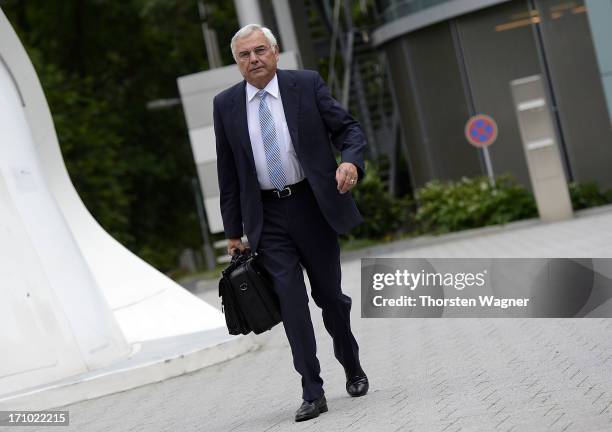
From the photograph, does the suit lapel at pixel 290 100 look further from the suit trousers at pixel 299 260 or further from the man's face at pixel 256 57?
the suit trousers at pixel 299 260

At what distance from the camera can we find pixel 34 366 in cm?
988

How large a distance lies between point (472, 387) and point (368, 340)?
3250 millimetres

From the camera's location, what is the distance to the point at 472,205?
2169 cm

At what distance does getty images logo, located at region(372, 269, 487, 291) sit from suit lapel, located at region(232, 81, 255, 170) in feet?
5.36

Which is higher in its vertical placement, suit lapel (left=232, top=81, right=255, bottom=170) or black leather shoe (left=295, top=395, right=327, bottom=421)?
suit lapel (left=232, top=81, right=255, bottom=170)

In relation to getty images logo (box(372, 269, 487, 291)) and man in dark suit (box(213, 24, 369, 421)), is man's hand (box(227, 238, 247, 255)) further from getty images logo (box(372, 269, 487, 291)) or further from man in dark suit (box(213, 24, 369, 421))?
getty images logo (box(372, 269, 487, 291))

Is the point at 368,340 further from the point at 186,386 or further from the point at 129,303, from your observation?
the point at 129,303

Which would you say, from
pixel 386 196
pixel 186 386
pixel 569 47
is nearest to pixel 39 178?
pixel 186 386

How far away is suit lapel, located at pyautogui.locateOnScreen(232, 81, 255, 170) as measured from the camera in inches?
269

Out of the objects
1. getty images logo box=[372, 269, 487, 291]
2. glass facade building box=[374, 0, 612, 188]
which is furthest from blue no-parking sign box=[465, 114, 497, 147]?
getty images logo box=[372, 269, 487, 291]

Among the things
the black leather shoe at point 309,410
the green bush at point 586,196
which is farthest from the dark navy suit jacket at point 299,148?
the green bush at point 586,196

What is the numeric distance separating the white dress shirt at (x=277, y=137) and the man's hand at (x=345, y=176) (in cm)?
31

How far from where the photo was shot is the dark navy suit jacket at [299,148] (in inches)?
267

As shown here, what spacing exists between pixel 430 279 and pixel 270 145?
1832 millimetres
